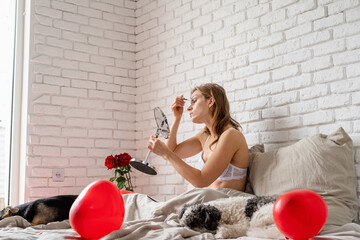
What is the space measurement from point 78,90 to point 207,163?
1.72 m

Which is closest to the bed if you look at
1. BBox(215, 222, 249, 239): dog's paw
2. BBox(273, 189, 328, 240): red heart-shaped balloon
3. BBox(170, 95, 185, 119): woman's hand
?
BBox(215, 222, 249, 239): dog's paw

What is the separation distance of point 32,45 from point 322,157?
2.55 metres

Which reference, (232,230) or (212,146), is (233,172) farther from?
(232,230)

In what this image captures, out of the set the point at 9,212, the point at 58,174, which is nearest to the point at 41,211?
the point at 9,212

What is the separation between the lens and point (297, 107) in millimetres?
2836

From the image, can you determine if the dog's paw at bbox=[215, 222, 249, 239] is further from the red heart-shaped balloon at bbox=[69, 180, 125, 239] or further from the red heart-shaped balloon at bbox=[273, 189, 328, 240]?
the red heart-shaped balloon at bbox=[69, 180, 125, 239]

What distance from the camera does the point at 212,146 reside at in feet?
9.82

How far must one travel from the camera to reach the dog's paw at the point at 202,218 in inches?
76.2

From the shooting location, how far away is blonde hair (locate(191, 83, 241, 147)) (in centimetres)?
297

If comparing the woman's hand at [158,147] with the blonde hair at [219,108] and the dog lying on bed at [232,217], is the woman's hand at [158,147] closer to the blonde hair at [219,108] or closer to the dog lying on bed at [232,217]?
the blonde hair at [219,108]

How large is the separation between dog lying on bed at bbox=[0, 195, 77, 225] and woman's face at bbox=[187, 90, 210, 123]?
1015 mm

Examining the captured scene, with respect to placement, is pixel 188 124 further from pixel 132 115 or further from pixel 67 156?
pixel 67 156

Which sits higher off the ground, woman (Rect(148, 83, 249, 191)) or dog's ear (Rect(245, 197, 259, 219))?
woman (Rect(148, 83, 249, 191))

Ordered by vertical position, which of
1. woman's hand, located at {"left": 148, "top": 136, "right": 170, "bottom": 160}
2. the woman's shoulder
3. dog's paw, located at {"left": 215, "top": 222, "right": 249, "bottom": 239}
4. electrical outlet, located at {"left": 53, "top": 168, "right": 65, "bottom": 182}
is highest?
the woman's shoulder
